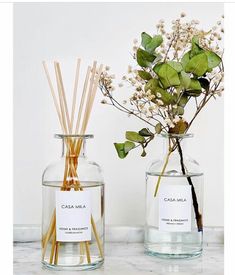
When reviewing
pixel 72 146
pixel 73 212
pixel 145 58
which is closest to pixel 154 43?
pixel 145 58

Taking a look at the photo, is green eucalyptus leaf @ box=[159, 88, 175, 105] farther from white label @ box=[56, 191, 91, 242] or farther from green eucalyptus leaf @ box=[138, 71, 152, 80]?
white label @ box=[56, 191, 91, 242]

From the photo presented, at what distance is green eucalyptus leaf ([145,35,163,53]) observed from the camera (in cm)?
112

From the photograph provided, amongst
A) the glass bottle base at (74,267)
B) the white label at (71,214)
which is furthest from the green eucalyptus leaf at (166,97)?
the glass bottle base at (74,267)

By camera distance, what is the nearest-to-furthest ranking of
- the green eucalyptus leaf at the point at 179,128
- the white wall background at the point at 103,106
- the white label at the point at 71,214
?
1. the white label at the point at 71,214
2. the green eucalyptus leaf at the point at 179,128
3. the white wall background at the point at 103,106

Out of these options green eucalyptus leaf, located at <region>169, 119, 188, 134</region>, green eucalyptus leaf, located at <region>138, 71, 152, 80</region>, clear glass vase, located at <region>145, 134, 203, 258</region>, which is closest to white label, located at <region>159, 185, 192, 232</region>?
clear glass vase, located at <region>145, 134, 203, 258</region>

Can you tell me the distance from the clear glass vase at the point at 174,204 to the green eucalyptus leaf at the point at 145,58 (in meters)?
0.16

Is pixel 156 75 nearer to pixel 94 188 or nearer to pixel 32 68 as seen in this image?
pixel 94 188

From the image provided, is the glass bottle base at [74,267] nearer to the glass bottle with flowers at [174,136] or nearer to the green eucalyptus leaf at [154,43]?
the glass bottle with flowers at [174,136]

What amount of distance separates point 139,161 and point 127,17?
387 millimetres

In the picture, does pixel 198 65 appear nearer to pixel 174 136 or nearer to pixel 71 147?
pixel 174 136

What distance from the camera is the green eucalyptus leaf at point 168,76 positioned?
1.07 m

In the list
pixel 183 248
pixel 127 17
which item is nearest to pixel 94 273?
pixel 183 248

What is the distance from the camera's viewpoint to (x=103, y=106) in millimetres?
1447
